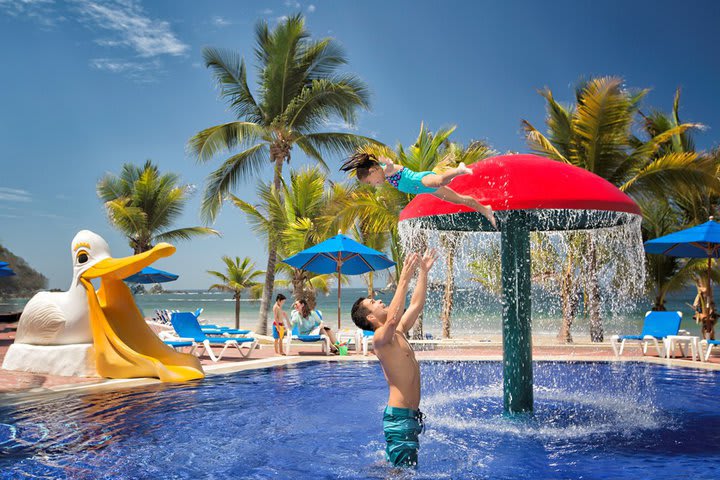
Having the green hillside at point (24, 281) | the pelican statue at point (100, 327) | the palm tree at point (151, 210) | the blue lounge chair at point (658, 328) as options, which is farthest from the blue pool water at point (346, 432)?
the green hillside at point (24, 281)

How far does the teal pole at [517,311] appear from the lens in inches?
290

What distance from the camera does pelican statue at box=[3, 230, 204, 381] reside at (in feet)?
34.7

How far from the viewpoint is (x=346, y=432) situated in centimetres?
698

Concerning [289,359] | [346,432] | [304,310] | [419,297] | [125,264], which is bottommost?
[346,432]

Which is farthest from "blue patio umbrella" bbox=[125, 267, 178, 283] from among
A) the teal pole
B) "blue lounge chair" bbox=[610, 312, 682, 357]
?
the teal pole

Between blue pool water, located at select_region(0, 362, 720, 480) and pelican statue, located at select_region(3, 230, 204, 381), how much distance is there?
887mm

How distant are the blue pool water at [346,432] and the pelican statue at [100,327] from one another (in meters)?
0.89

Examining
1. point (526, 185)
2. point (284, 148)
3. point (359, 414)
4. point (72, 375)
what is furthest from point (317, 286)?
point (526, 185)

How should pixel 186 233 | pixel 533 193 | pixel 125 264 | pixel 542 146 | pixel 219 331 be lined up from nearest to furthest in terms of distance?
pixel 533 193 < pixel 125 264 < pixel 219 331 < pixel 542 146 < pixel 186 233

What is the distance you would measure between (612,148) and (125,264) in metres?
15.1

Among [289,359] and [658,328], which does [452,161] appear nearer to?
[658,328]

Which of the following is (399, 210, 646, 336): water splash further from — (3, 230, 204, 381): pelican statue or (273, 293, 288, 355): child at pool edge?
(3, 230, 204, 381): pelican statue

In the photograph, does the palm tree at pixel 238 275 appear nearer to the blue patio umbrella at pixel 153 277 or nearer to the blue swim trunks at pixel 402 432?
the blue patio umbrella at pixel 153 277

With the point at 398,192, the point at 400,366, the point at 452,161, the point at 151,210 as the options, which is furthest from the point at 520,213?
the point at 151,210
